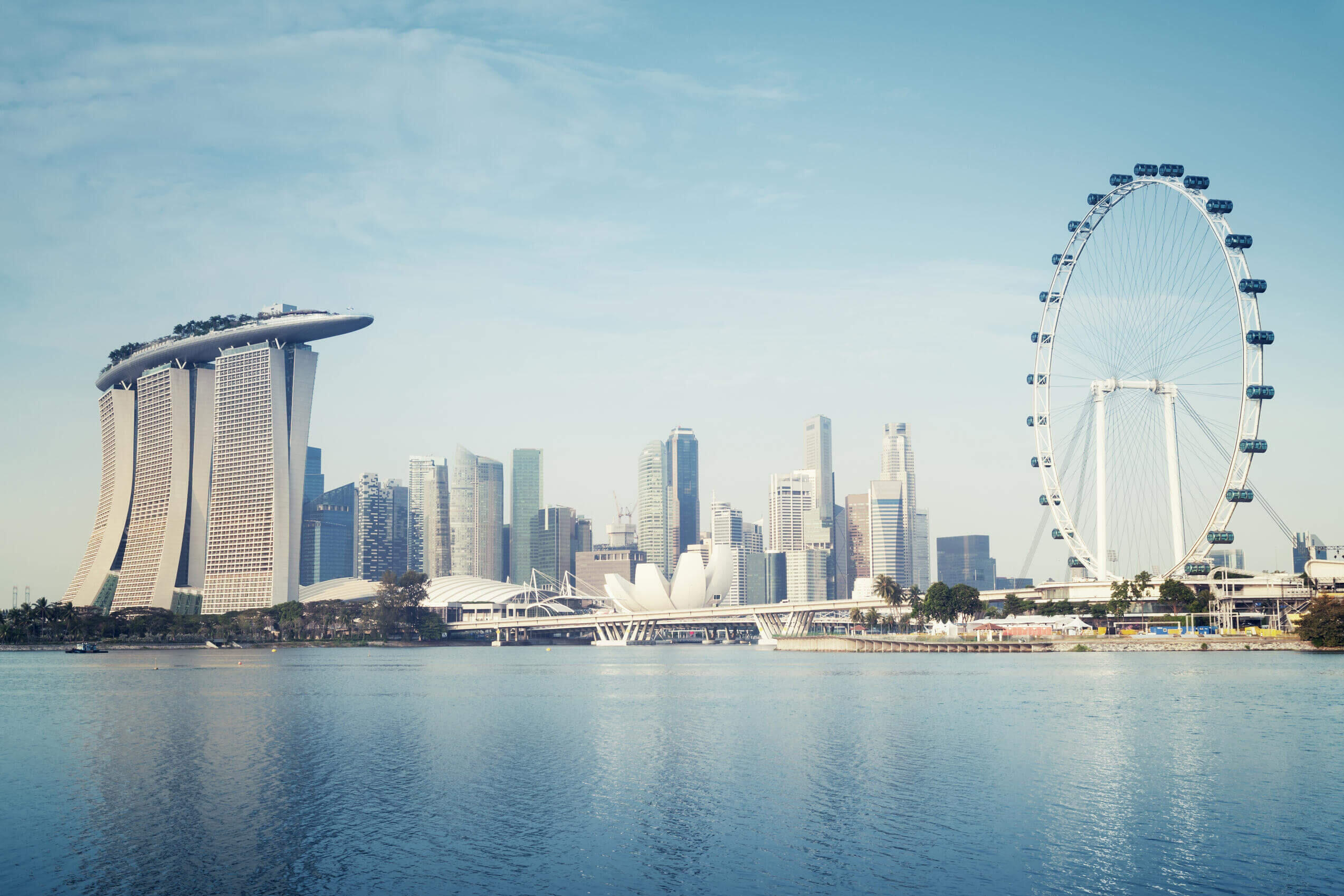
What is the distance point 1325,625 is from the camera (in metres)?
107

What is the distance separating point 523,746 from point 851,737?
14.7m

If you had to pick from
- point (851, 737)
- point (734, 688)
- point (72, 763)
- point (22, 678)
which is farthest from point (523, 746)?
point (22, 678)

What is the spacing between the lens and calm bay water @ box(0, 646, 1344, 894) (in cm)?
2722

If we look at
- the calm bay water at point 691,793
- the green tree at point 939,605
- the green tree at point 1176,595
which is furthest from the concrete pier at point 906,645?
the calm bay water at point 691,793

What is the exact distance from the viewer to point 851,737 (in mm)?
50594

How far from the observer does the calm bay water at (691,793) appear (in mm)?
27219

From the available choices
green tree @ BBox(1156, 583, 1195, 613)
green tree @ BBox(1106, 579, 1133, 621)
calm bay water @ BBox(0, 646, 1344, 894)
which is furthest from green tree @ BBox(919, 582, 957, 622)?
calm bay water @ BBox(0, 646, 1344, 894)

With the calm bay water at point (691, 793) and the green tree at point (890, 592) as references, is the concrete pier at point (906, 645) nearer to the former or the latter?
the green tree at point (890, 592)

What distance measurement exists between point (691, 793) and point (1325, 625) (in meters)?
93.0

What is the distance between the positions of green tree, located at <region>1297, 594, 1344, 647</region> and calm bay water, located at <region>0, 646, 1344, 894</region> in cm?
4002

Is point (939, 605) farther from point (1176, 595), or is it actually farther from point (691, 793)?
point (691, 793)

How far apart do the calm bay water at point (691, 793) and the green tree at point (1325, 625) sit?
40.0m

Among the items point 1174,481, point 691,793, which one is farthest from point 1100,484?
point 691,793

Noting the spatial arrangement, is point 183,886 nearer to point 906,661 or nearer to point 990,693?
point 990,693
